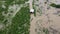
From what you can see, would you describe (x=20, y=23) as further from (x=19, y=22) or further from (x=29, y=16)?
(x=29, y=16)

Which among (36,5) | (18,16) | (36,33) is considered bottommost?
(36,33)

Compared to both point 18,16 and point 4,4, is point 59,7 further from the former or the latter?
point 4,4

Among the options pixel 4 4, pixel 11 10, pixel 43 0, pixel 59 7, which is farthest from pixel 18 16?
pixel 59 7

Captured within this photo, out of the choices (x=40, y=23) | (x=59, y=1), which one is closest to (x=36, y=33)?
(x=40, y=23)

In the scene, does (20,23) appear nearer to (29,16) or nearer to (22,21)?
(22,21)

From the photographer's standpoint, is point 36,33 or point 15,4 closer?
point 36,33

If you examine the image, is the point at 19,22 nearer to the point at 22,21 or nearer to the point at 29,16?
Answer: the point at 22,21

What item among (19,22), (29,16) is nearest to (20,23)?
(19,22)

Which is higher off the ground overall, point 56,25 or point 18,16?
point 18,16
